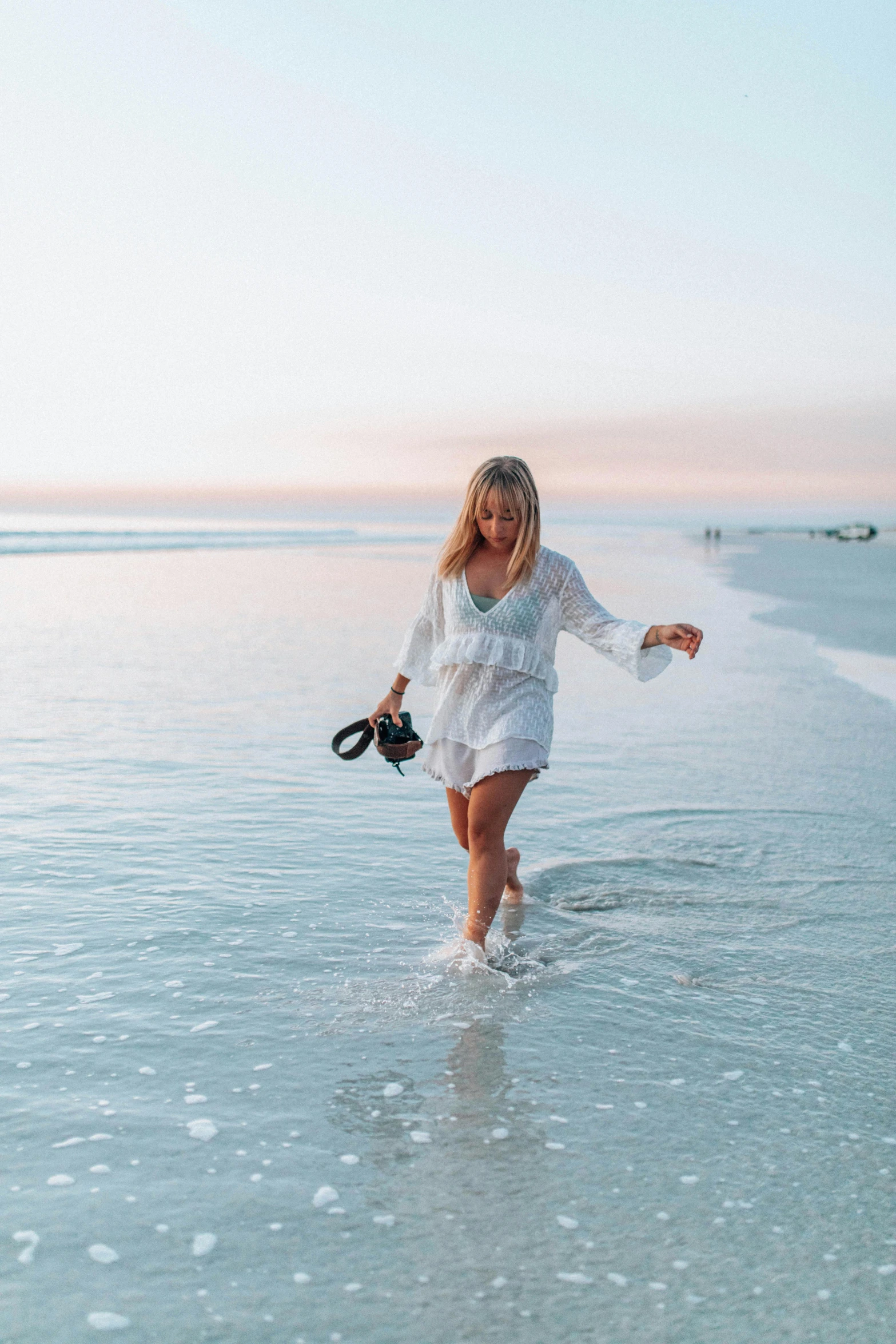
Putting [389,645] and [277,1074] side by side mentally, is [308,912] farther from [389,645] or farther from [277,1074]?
[389,645]

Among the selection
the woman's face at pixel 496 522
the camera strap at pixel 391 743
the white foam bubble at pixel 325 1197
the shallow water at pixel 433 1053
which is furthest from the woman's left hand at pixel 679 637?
the white foam bubble at pixel 325 1197

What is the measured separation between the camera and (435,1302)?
2.32 m

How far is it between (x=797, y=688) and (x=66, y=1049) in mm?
9086

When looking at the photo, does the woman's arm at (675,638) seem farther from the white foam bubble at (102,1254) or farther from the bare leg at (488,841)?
the white foam bubble at (102,1254)

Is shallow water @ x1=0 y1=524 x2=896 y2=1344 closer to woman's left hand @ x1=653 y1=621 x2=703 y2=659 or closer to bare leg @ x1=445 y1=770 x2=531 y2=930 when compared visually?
bare leg @ x1=445 y1=770 x2=531 y2=930

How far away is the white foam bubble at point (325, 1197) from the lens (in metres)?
2.64

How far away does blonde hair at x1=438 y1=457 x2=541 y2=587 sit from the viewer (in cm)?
411

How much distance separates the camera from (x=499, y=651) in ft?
13.9

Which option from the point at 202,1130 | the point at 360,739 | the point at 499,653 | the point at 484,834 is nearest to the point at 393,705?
the point at 360,739

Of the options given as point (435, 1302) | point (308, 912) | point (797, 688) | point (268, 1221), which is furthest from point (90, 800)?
point (797, 688)

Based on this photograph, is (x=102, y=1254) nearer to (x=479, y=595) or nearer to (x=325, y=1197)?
(x=325, y=1197)

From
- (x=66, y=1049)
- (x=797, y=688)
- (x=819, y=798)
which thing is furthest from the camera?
(x=797, y=688)

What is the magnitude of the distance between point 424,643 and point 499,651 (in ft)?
1.64

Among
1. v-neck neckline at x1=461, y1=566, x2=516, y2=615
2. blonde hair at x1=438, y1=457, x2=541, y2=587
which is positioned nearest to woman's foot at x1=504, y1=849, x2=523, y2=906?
v-neck neckline at x1=461, y1=566, x2=516, y2=615
